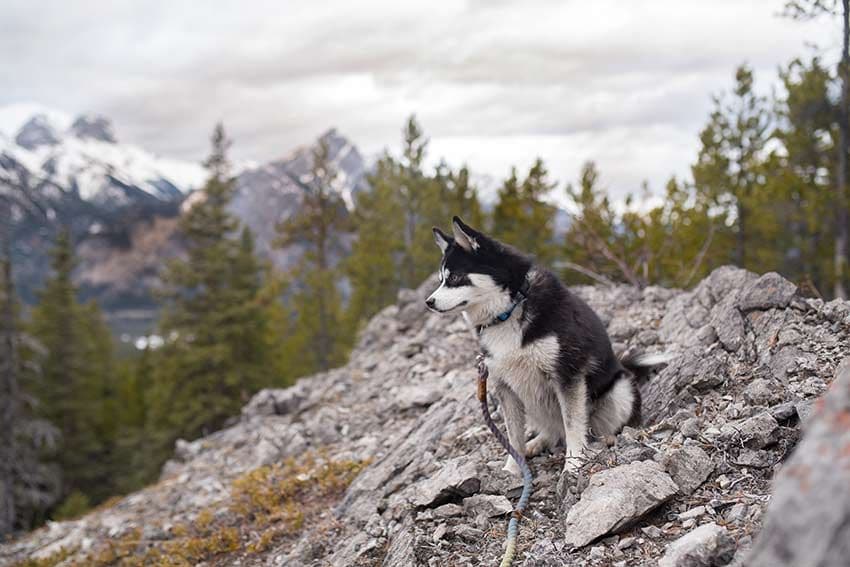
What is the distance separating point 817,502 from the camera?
1.79m

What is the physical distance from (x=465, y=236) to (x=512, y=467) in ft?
6.99

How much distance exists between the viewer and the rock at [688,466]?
14.7 ft

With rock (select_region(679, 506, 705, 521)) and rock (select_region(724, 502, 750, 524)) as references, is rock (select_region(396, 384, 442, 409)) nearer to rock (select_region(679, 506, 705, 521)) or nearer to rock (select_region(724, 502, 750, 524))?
rock (select_region(679, 506, 705, 521))

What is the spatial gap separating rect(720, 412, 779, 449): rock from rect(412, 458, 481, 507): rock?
208 centimetres

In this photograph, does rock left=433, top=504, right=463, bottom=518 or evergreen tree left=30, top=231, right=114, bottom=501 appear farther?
evergreen tree left=30, top=231, right=114, bottom=501

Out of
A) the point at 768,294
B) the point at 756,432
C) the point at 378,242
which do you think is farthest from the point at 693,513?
the point at 378,242

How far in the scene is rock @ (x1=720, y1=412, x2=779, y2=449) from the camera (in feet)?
15.3

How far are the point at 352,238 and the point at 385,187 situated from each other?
3766 millimetres

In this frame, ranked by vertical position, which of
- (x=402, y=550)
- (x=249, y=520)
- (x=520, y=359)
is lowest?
(x=249, y=520)

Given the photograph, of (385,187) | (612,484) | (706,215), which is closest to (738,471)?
(612,484)

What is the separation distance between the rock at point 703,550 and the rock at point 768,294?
377 cm

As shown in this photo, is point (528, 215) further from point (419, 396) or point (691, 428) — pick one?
point (691, 428)

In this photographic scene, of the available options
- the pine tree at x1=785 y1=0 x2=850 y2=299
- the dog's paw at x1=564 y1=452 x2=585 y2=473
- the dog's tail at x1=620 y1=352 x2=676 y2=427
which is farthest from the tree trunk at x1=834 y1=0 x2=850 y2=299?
the dog's paw at x1=564 y1=452 x2=585 y2=473

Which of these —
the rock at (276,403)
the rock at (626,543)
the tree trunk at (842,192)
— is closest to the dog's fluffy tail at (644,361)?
the rock at (626,543)
